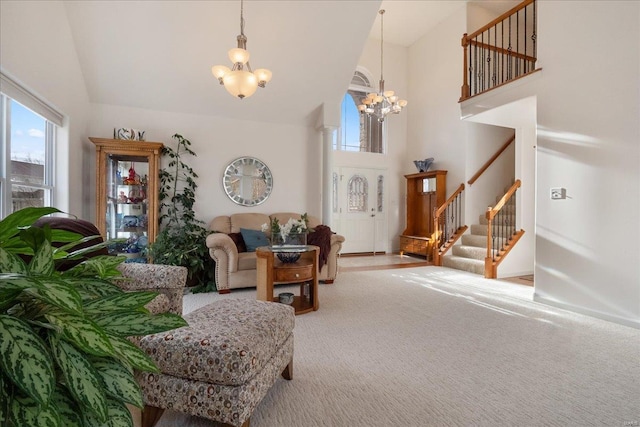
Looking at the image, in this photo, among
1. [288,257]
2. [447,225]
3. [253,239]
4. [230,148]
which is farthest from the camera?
[447,225]

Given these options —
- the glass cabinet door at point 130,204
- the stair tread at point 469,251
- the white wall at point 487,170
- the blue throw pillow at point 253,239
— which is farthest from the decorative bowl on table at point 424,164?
the glass cabinet door at point 130,204

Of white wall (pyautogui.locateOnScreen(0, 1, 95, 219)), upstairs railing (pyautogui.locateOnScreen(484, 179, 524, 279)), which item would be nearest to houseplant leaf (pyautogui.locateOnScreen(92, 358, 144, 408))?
white wall (pyautogui.locateOnScreen(0, 1, 95, 219))

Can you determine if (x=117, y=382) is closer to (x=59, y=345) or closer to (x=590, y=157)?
(x=59, y=345)

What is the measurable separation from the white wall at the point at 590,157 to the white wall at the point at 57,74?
4988 mm

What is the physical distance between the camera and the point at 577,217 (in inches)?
128

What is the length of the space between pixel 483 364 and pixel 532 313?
1487mm

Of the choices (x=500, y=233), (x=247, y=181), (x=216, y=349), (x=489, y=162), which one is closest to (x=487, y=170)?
(x=489, y=162)

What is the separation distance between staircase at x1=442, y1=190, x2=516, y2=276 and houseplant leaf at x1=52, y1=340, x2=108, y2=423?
545cm

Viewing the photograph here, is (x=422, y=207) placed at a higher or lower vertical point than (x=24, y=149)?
lower

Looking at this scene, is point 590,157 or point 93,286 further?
point 590,157

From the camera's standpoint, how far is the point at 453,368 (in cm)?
207

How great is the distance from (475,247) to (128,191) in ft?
17.9

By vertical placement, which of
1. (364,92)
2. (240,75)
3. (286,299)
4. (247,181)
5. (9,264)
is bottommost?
(286,299)

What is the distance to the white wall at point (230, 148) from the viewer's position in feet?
15.0
